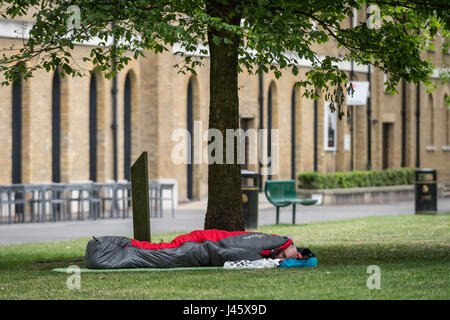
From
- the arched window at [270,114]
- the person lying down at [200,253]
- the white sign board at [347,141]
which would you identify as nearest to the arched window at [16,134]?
the arched window at [270,114]

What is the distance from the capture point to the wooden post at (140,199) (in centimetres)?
1285

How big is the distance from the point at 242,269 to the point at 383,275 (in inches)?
69.2

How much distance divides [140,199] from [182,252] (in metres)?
1.39

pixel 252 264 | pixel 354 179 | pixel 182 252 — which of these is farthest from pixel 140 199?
pixel 354 179

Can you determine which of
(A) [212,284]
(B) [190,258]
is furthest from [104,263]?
(A) [212,284]

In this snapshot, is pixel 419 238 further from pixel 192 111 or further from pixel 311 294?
pixel 192 111

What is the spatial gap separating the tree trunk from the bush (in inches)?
656

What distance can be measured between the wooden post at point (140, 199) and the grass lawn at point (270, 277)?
3.04 ft

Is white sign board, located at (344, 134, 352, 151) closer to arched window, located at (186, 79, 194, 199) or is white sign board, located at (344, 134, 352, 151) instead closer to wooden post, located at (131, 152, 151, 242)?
arched window, located at (186, 79, 194, 199)

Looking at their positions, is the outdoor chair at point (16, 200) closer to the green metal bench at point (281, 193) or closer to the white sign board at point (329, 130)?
the green metal bench at point (281, 193)

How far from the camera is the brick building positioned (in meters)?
24.4

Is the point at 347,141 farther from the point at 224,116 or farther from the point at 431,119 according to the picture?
the point at 224,116

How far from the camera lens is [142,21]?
12.0 meters

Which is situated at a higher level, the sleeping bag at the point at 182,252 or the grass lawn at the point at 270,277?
the sleeping bag at the point at 182,252
